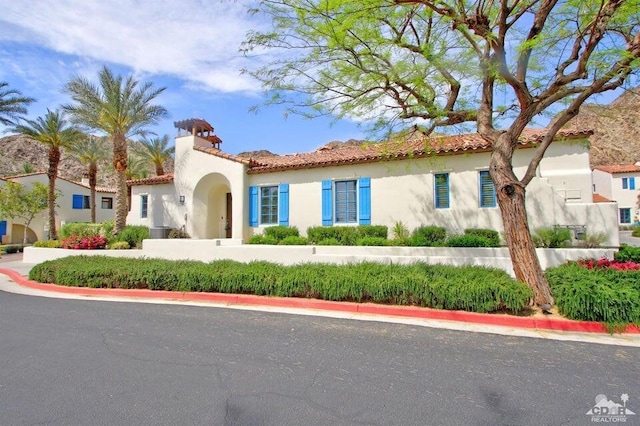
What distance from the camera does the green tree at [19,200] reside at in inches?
1081

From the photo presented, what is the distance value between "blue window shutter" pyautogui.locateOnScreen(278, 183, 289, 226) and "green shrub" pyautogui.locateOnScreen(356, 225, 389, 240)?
366cm

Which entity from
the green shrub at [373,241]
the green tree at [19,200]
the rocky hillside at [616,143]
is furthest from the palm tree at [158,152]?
the rocky hillside at [616,143]

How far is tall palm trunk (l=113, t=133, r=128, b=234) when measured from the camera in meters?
18.7

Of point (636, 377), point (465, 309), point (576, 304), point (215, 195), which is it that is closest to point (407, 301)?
point (465, 309)

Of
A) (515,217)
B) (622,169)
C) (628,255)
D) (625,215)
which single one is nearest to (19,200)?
(515,217)

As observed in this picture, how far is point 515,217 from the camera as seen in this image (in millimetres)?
7816

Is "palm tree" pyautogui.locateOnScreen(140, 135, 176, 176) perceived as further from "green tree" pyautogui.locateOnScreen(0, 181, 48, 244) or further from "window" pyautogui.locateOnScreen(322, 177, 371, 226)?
"window" pyautogui.locateOnScreen(322, 177, 371, 226)

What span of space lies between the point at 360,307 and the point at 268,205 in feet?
30.6

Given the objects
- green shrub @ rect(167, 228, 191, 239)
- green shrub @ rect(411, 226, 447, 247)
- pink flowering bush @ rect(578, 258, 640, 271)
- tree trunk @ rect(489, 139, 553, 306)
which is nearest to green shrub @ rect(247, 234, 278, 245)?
green shrub @ rect(167, 228, 191, 239)

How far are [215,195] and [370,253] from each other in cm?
977

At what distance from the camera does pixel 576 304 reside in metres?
6.52

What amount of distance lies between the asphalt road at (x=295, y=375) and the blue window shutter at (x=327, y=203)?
829cm

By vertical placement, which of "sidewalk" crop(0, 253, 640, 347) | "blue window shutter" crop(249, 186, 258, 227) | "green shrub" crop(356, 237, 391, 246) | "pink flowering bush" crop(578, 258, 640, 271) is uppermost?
"blue window shutter" crop(249, 186, 258, 227)

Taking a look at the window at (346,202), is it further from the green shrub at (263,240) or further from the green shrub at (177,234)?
the green shrub at (177,234)
